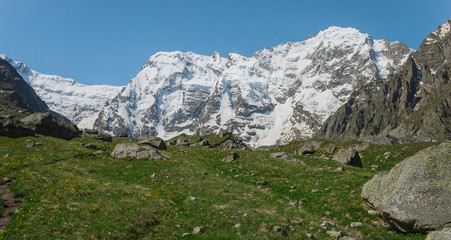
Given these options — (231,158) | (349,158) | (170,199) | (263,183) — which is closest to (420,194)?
(263,183)

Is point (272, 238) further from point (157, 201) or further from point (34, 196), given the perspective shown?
point (34, 196)

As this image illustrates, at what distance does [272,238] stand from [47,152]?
34.9 meters

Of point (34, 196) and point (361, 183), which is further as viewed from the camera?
point (361, 183)

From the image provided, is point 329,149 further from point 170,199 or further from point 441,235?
point 441,235

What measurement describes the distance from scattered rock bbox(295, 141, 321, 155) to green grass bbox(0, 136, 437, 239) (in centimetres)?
2006

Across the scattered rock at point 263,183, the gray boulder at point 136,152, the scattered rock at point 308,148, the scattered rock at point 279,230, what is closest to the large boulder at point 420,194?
the scattered rock at point 279,230

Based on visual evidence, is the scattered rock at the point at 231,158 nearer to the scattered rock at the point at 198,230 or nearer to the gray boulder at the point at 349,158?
the gray boulder at the point at 349,158

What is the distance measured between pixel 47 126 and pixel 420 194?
61493mm

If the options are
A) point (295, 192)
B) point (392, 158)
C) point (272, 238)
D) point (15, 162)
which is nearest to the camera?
point (272, 238)

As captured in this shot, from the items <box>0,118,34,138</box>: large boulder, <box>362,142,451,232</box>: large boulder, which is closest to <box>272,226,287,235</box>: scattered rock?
<box>362,142,451,232</box>: large boulder

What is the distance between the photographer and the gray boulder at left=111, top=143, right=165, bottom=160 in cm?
4169

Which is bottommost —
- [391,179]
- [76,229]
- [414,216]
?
[76,229]

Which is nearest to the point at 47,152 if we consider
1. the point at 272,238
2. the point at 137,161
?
the point at 137,161

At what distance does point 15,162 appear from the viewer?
3259 centimetres
